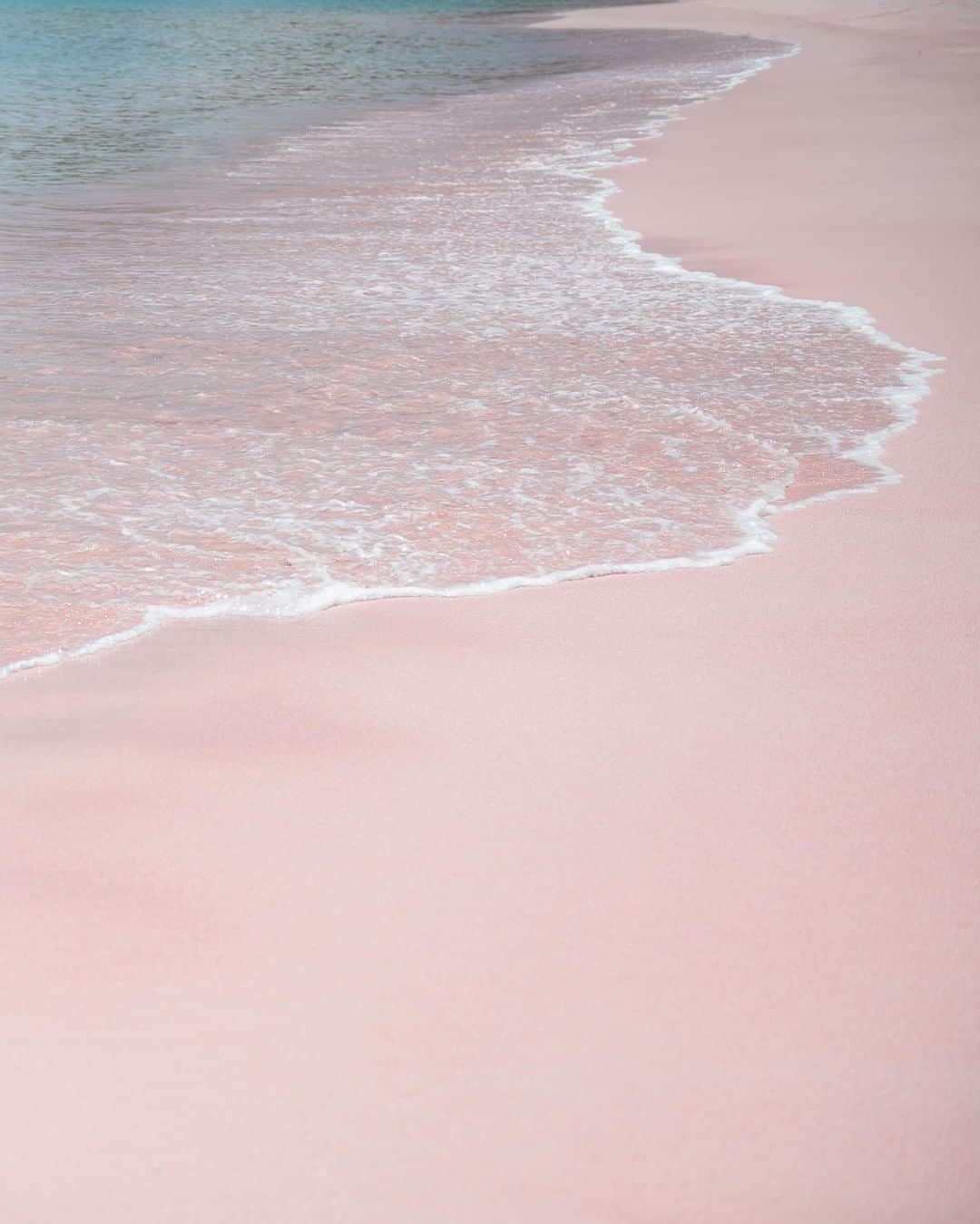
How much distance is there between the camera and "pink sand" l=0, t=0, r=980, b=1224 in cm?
174

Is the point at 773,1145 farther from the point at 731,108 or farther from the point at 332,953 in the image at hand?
the point at 731,108

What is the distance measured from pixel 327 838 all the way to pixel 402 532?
142 cm

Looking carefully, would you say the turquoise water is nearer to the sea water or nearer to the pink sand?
the sea water

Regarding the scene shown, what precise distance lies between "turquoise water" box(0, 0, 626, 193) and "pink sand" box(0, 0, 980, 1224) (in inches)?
318

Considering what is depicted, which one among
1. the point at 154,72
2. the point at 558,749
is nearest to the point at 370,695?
the point at 558,749

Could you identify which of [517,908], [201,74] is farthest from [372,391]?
[201,74]

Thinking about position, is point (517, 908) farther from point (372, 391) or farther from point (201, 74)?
point (201, 74)

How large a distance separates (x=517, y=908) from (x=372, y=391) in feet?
9.71

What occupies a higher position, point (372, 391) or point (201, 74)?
point (201, 74)

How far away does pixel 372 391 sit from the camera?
482 cm

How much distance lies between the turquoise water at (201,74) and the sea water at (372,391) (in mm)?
1362

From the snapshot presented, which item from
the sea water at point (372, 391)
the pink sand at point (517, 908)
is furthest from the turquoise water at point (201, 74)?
the pink sand at point (517, 908)

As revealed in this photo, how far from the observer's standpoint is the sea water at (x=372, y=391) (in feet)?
11.4

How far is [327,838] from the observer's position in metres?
2.33
